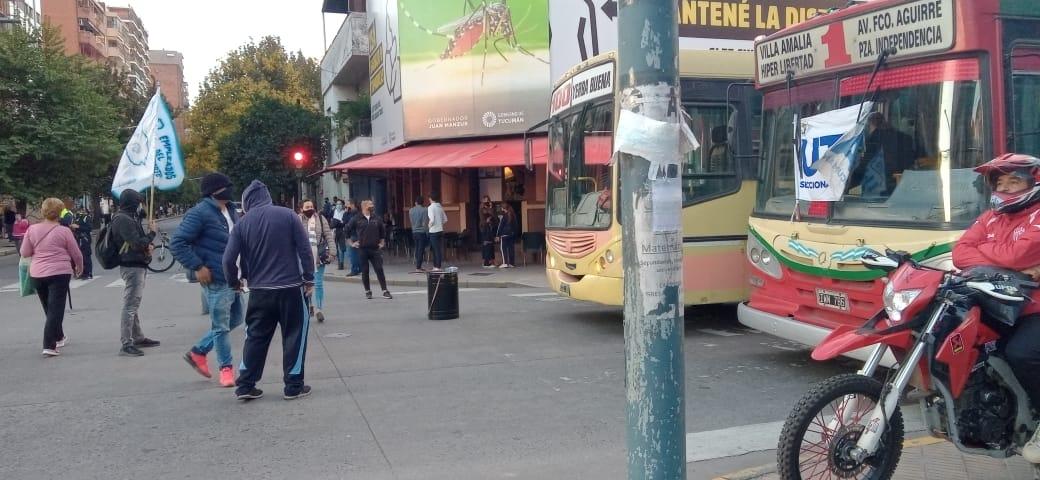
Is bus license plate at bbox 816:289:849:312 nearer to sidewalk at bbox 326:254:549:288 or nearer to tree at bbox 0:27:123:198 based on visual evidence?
sidewalk at bbox 326:254:549:288

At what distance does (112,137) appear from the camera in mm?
37531

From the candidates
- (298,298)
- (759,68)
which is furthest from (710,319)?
(298,298)

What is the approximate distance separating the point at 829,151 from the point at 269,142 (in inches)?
1210

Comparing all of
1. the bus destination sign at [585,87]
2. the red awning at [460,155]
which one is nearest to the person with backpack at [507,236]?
the red awning at [460,155]

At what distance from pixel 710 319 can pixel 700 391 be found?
12.9ft

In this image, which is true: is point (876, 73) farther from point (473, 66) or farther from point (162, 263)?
point (162, 263)

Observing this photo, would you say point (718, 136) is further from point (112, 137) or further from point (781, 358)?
point (112, 137)

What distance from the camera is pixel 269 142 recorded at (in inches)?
1358

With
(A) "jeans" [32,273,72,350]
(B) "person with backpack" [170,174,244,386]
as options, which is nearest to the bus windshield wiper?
(B) "person with backpack" [170,174,244,386]

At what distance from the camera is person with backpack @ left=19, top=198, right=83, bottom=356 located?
29.3 ft

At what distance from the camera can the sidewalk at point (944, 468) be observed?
4578 mm

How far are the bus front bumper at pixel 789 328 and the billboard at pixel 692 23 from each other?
1145 centimetres

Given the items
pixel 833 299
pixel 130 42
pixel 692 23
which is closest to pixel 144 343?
pixel 833 299

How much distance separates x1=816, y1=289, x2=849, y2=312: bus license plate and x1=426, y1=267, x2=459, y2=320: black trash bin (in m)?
5.51
